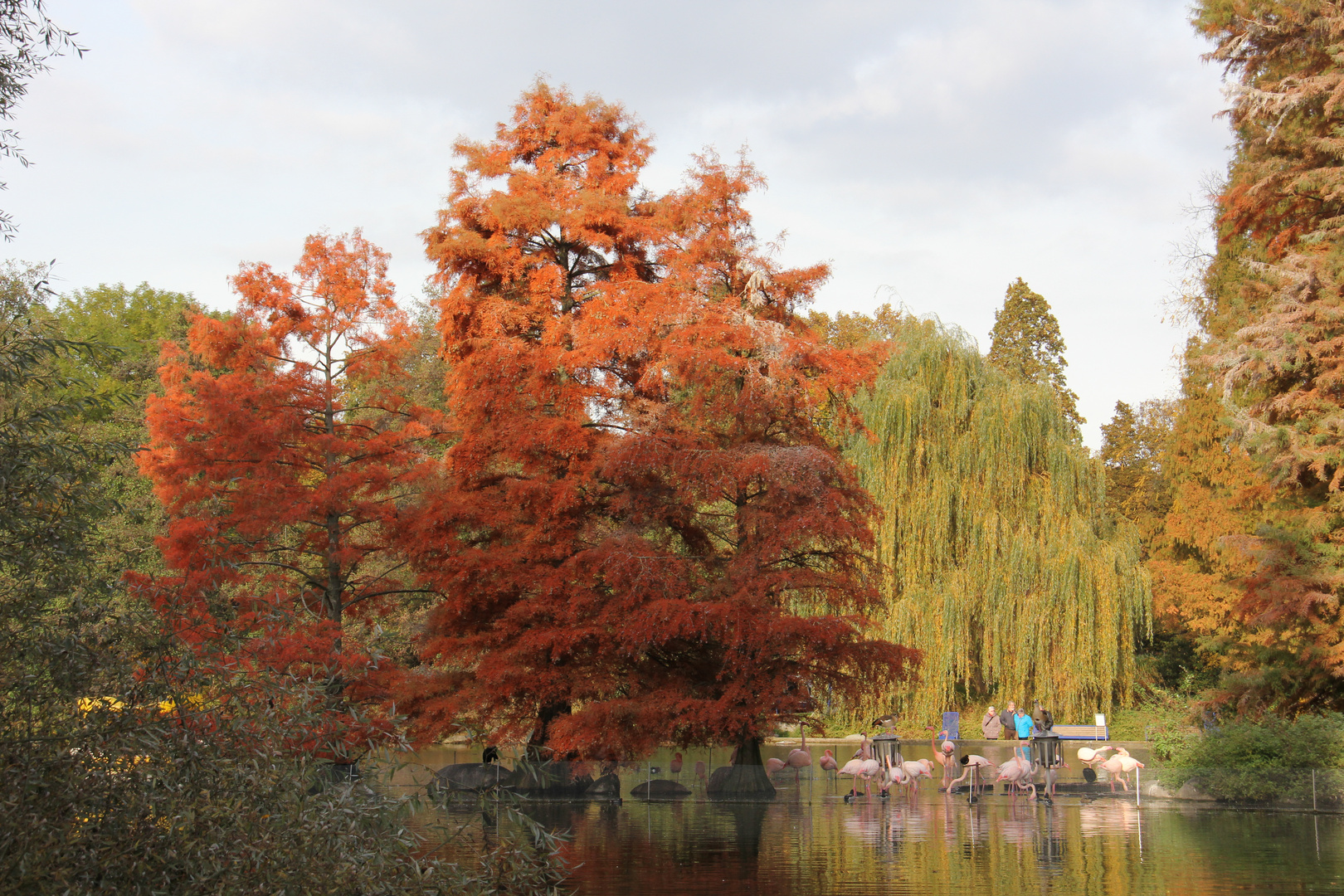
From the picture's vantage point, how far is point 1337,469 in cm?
1852

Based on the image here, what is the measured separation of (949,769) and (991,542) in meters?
6.20

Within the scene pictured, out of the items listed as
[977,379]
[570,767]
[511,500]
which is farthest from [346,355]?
[977,379]

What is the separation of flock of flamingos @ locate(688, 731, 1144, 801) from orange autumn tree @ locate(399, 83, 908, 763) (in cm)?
138

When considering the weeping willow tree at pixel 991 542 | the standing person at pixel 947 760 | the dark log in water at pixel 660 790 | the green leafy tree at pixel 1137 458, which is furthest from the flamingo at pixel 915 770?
the green leafy tree at pixel 1137 458

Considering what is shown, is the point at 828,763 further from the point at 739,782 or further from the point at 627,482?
the point at 627,482

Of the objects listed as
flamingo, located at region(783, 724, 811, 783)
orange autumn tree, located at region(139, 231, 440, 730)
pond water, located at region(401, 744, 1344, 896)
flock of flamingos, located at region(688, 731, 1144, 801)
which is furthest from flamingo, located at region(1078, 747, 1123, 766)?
orange autumn tree, located at region(139, 231, 440, 730)

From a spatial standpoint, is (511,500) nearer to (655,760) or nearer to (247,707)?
(655,760)

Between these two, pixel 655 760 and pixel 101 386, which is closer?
pixel 655 760

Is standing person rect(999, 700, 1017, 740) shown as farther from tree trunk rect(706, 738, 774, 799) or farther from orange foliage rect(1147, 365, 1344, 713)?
tree trunk rect(706, 738, 774, 799)

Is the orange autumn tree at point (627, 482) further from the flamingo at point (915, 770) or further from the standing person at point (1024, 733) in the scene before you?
the standing person at point (1024, 733)

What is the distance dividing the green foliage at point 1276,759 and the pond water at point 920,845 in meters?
0.41

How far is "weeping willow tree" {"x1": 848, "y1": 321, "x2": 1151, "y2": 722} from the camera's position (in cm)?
2567

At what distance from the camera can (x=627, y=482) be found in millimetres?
19797

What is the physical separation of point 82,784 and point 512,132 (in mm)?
18825
